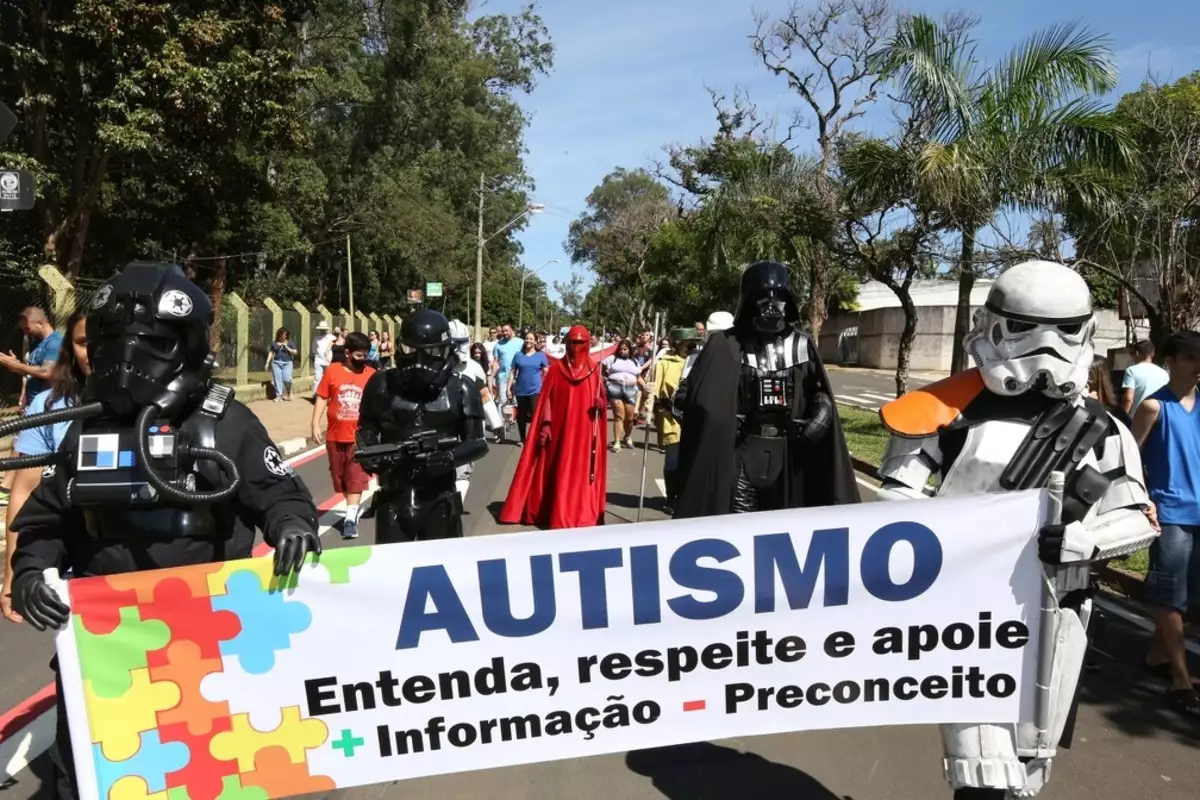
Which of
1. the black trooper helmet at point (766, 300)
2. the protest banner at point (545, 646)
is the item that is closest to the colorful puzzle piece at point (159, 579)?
the protest banner at point (545, 646)

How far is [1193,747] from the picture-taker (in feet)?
12.7

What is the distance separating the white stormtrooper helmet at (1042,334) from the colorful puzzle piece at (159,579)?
232 centimetres

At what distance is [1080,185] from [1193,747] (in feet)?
27.1

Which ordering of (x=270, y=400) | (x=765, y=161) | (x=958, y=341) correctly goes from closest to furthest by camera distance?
(x=958, y=341) < (x=765, y=161) < (x=270, y=400)

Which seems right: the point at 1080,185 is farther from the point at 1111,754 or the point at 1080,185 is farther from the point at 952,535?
the point at 952,535

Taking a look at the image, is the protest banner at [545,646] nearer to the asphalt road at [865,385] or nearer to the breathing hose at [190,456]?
the breathing hose at [190,456]

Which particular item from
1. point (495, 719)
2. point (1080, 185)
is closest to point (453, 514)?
point (495, 719)

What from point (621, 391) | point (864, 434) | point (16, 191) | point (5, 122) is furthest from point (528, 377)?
point (5, 122)

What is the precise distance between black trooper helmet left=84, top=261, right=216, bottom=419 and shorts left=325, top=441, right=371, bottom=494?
4.78m

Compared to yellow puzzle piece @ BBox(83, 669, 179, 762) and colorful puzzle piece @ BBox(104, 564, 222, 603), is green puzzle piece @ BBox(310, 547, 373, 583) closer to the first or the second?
colorful puzzle piece @ BBox(104, 564, 222, 603)

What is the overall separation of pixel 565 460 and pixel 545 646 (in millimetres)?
4973

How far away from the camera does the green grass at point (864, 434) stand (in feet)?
40.2

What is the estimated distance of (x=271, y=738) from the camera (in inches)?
100

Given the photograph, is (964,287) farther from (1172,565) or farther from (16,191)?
(16,191)
